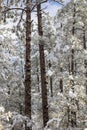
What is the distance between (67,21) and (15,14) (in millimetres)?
10269

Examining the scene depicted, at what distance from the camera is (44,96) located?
17.0m

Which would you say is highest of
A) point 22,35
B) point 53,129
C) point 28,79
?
point 22,35

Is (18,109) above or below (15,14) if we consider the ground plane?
below

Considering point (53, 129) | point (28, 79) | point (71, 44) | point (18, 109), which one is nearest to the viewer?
point (28, 79)

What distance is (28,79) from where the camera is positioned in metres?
13.7

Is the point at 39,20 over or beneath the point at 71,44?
over

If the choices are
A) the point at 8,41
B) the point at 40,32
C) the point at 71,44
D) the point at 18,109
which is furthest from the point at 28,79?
the point at 18,109

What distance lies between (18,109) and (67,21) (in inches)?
436

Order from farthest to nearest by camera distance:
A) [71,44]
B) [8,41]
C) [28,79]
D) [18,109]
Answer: [18,109], [71,44], [8,41], [28,79]

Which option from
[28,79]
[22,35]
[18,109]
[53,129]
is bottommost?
[18,109]

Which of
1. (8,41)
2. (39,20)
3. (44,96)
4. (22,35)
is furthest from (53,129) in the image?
(8,41)

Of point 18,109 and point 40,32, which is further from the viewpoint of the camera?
point 18,109

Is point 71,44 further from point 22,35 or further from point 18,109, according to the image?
point 18,109

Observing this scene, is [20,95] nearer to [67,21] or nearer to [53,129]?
[67,21]
